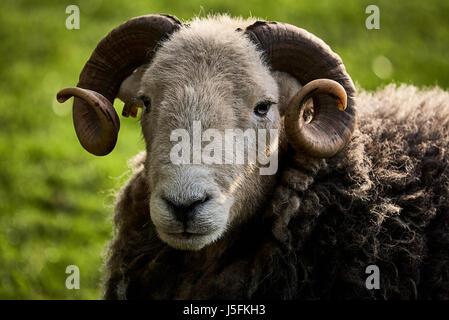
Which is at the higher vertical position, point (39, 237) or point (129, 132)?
point (129, 132)

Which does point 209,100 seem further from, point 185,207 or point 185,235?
point 185,235

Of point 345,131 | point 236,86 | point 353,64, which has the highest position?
Answer: point 353,64

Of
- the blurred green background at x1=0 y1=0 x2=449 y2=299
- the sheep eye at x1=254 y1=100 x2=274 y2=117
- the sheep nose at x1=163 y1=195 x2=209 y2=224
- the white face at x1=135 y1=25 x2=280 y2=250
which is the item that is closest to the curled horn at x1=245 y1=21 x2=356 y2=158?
the white face at x1=135 y1=25 x2=280 y2=250

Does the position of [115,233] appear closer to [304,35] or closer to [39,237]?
[304,35]

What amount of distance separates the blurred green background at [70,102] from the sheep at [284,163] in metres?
0.97

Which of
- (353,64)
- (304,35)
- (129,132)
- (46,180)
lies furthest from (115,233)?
(353,64)

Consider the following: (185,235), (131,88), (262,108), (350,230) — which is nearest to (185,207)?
(185,235)

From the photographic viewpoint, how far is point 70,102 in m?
12.9

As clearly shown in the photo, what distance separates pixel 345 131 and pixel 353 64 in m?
9.32

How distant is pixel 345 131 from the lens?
179 inches

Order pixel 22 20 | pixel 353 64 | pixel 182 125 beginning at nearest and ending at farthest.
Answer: pixel 182 125
pixel 353 64
pixel 22 20

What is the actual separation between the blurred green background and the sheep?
0.97 m

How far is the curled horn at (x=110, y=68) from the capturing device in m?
4.90

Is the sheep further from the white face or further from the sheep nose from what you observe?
the sheep nose
